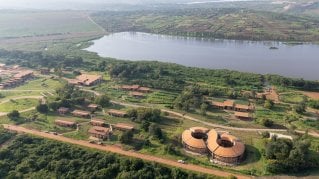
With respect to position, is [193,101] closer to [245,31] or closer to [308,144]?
[308,144]

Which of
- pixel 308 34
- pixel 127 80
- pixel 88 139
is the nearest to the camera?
pixel 88 139

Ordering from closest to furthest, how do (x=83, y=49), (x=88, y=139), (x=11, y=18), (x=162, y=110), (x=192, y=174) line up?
(x=192, y=174)
(x=88, y=139)
(x=162, y=110)
(x=83, y=49)
(x=11, y=18)

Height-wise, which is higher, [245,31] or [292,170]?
[245,31]

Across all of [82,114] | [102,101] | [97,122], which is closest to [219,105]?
[102,101]

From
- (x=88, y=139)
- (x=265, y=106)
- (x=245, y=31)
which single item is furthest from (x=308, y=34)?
(x=88, y=139)

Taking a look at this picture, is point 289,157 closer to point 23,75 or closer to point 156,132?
point 156,132

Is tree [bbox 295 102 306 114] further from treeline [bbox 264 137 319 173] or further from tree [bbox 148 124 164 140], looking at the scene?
tree [bbox 148 124 164 140]
